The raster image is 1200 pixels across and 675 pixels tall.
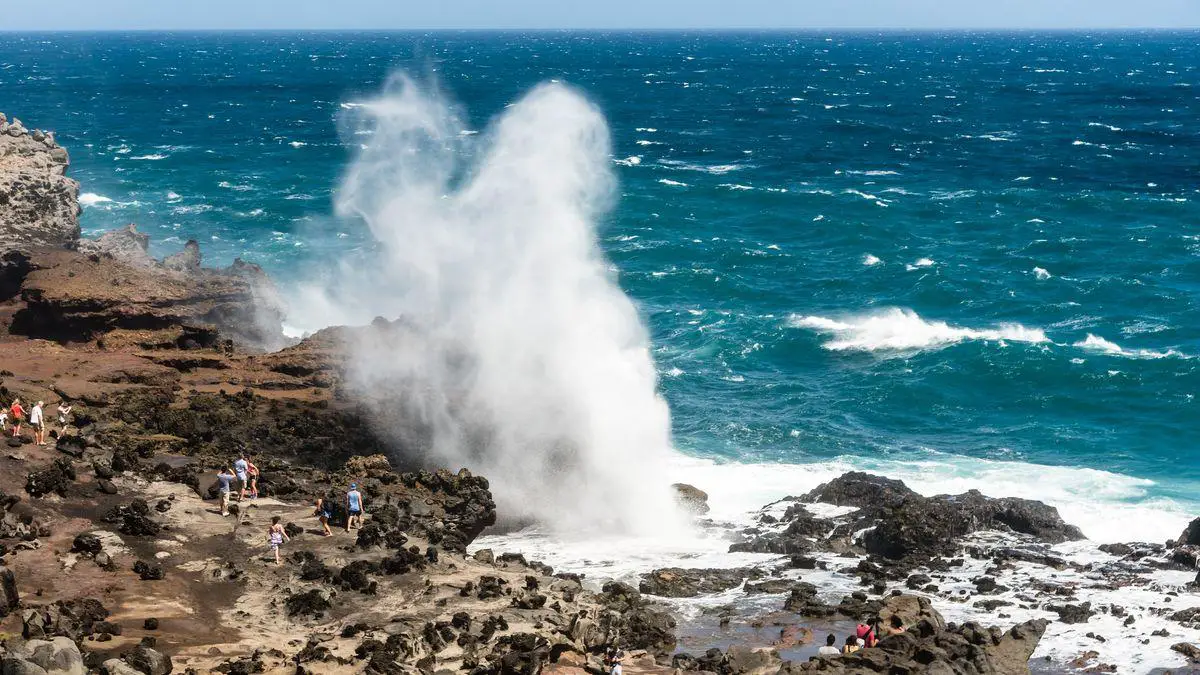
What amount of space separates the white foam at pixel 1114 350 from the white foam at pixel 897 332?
1.85 m

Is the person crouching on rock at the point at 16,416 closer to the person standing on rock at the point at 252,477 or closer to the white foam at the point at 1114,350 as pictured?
the person standing on rock at the point at 252,477

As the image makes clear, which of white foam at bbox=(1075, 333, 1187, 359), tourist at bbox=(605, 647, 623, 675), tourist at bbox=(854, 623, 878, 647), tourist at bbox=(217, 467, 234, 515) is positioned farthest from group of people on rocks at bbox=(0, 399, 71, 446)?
white foam at bbox=(1075, 333, 1187, 359)

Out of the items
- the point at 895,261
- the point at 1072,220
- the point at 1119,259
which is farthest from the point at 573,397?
the point at 1072,220

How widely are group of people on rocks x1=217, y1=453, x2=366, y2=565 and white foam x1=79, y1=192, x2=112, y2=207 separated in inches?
2305

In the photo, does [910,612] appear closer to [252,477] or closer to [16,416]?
[252,477]

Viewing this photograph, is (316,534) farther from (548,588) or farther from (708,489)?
(708,489)

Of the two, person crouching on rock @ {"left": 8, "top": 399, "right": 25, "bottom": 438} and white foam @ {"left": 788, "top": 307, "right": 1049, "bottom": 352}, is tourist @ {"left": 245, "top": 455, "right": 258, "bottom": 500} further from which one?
white foam @ {"left": 788, "top": 307, "right": 1049, "bottom": 352}

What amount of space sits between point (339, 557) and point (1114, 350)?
129 feet

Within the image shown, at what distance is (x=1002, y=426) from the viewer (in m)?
47.1

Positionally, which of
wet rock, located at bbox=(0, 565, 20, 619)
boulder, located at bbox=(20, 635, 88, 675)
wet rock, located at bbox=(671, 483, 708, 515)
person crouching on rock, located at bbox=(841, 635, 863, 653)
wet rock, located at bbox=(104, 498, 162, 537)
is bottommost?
wet rock, located at bbox=(671, 483, 708, 515)

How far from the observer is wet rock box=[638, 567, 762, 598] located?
29469 mm

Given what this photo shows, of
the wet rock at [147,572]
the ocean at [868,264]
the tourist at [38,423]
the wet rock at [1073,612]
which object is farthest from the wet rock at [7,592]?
the wet rock at [1073,612]

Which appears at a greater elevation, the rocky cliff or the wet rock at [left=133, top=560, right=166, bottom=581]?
the rocky cliff

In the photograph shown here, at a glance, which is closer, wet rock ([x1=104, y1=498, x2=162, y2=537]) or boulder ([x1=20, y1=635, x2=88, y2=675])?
boulder ([x1=20, y1=635, x2=88, y2=675])
